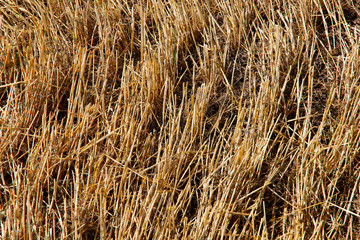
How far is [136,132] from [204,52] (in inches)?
22.3

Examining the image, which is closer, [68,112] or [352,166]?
[352,166]

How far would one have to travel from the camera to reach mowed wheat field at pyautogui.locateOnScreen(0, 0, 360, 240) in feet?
5.00

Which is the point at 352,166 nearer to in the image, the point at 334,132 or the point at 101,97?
the point at 334,132

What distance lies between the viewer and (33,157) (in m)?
1.63

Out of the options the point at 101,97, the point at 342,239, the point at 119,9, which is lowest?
the point at 342,239

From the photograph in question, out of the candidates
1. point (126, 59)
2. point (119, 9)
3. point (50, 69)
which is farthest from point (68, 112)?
point (119, 9)

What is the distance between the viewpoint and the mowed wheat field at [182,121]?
1525 millimetres

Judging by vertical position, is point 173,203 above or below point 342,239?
above

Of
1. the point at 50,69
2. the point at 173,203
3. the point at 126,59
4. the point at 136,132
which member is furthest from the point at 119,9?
the point at 173,203

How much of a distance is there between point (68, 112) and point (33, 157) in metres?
0.28

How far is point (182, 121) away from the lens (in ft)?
6.09

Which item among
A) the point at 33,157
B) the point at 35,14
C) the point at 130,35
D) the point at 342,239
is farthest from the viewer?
the point at 35,14

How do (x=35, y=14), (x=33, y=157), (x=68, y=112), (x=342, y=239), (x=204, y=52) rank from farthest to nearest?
(x=35, y=14), (x=204, y=52), (x=68, y=112), (x=33, y=157), (x=342, y=239)

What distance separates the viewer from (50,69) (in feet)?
6.55
